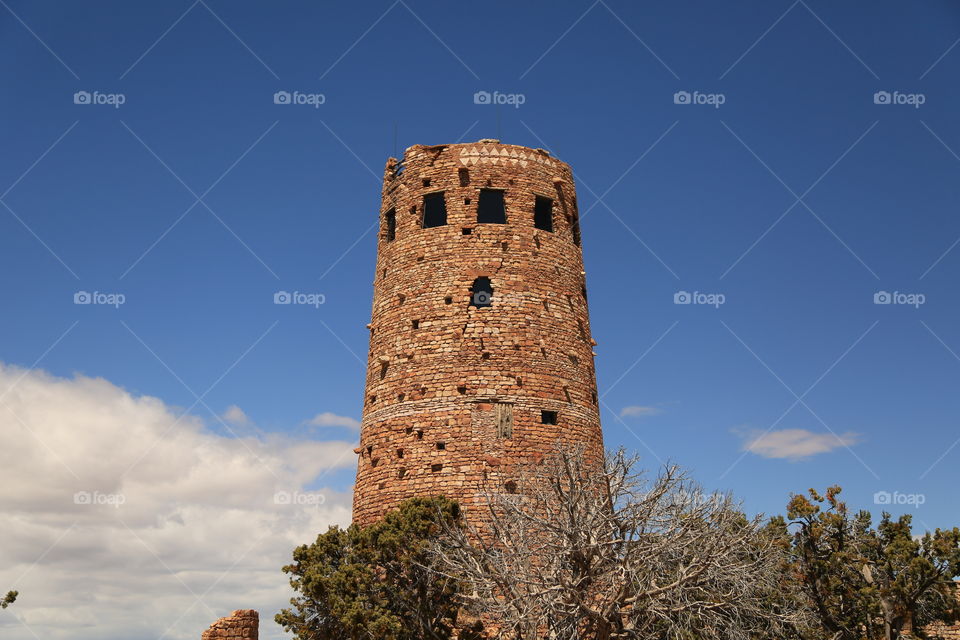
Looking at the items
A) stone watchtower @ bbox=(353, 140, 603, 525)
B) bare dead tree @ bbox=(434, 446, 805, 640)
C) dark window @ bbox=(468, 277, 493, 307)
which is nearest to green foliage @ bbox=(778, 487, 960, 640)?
bare dead tree @ bbox=(434, 446, 805, 640)

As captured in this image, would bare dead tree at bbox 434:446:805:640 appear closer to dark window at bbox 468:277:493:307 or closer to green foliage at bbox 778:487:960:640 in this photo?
green foliage at bbox 778:487:960:640

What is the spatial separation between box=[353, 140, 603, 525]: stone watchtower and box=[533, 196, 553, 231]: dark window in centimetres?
5

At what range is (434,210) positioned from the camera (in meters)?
29.5

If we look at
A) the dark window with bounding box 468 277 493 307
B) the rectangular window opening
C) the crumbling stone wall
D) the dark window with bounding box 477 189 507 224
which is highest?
the dark window with bounding box 477 189 507 224

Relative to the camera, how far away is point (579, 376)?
92.7 feet

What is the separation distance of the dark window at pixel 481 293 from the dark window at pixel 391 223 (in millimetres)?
4168

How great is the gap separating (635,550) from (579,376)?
359 inches

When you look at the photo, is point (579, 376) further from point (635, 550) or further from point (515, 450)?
point (635, 550)

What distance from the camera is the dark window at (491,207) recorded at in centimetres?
2908

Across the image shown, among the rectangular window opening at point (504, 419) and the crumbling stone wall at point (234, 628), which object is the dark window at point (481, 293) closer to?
the rectangular window opening at point (504, 419)

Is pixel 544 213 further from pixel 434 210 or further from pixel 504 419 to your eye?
pixel 504 419

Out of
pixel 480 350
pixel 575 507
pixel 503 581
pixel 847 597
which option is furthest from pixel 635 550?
pixel 480 350

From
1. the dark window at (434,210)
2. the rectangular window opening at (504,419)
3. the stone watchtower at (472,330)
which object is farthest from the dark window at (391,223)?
the rectangular window opening at (504,419)

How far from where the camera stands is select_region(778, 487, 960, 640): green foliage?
854 inches
